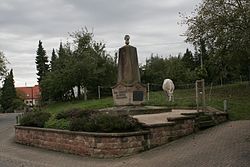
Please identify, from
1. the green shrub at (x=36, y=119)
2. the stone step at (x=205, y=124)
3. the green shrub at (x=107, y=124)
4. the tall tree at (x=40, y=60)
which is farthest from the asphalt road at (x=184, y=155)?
the tall tree at (x=40, y=60)

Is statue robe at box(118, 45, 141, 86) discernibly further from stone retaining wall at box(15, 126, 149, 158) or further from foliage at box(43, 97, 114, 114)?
stone retaining wall at box(15, 126, 149, 158)

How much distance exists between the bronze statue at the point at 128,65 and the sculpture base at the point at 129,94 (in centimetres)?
25

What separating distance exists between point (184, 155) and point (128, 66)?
8.65m

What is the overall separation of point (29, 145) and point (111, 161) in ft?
23.8

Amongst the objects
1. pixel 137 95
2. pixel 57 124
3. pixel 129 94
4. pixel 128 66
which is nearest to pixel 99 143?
pixel 57 124

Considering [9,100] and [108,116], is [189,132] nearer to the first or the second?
[108,116]

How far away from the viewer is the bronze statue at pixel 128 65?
20797 mm

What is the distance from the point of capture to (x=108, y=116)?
15.2 metres

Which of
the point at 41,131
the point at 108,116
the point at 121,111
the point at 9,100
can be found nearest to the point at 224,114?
the point at 121,111

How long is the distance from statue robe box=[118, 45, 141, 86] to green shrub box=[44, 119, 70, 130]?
4008 millimetres

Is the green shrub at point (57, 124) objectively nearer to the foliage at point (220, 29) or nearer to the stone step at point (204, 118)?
the stone step at point (204, 118)

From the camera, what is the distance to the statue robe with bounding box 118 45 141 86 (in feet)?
68.2

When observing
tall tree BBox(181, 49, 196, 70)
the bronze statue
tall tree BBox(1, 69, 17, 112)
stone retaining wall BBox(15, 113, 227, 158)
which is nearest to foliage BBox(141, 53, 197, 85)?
tall tree BBox(181, 49, 196, 70)

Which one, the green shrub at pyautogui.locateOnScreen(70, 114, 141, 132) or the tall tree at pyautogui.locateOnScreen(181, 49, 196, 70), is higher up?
the tall tree at pyautogui.locateOnScreen(181, 49, 196, 70)
